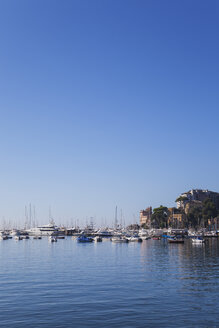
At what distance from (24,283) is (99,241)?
119 meters

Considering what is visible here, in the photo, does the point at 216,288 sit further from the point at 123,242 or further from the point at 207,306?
the point at 123,242

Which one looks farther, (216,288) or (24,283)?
(24,283)

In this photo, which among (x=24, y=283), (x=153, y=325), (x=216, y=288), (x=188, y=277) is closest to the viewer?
(x=153, y=325)

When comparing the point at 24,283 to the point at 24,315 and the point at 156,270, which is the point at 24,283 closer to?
the point at 24,315

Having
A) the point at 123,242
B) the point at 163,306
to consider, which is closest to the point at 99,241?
the point at 123,242

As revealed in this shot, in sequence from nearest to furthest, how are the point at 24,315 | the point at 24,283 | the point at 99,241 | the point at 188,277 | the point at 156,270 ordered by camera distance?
the point at 24,315
the point at 24,283
the point at 188,277
the point at 156,270
the point at 99,241

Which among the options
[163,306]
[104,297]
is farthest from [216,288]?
[104,297]

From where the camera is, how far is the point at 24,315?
2828cm

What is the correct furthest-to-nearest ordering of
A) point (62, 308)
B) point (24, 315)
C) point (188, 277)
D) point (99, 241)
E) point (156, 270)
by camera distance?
point (99, 241) < point (156, 270) < point (188, 277) < point (62, 308) < point (24, 315)

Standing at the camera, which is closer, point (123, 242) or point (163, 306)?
point (163, 306)

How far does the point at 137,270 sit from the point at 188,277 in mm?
10501

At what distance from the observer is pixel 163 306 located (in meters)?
30.9

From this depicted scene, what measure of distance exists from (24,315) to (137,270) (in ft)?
→ 99.2

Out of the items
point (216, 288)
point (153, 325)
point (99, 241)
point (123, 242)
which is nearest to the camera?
point (153, 325)
